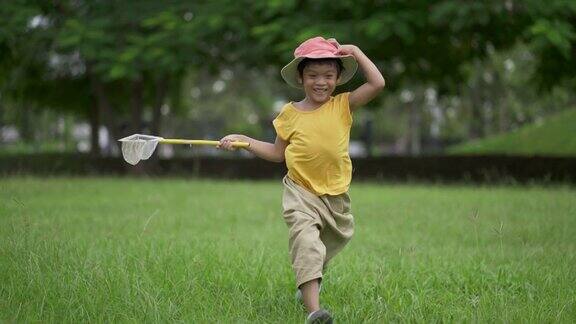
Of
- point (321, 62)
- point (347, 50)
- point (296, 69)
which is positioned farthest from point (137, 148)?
point (347, 50)

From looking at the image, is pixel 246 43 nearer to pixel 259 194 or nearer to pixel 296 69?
pixel 259 194

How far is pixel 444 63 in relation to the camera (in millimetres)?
18531

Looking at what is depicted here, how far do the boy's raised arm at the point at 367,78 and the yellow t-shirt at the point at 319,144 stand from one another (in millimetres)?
61

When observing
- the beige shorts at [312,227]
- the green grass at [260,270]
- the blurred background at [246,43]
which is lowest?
the green grass at [260,270]

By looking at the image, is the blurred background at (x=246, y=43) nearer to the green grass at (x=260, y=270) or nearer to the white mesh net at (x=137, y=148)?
the green grass at (x=260, y=270)

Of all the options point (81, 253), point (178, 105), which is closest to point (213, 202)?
point (81, 253)

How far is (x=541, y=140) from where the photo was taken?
22.7 m

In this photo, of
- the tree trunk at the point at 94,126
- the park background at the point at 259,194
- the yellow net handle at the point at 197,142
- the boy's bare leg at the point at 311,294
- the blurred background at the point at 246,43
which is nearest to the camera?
the boy's bare leg at the point at 311,294

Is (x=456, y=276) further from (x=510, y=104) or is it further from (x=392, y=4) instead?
(x=510, y=104)

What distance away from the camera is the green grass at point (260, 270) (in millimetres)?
4012

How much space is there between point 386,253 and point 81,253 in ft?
8.03

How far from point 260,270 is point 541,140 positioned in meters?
19.5

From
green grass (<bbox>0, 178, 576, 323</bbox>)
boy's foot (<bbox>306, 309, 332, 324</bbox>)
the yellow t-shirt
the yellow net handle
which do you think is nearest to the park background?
green grass (<bbox>0, 178, 576, 323</bbox>)

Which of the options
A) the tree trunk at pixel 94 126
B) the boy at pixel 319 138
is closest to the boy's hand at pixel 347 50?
the boy at pixel 319 138
